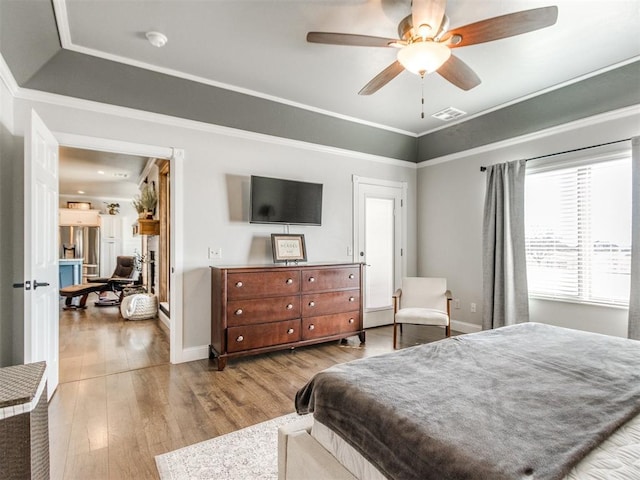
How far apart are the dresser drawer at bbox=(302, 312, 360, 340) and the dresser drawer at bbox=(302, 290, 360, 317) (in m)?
0.06

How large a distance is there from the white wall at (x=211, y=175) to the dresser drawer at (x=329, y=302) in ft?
2.10

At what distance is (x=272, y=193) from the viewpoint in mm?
3900

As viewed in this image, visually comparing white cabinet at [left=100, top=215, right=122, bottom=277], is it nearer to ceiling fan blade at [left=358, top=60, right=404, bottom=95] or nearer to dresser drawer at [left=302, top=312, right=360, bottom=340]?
dresser drawer at [left=302, top=312, right=360, bottom=340]

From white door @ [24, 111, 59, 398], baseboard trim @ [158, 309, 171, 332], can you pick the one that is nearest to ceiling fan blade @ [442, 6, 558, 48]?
white door @ [24, 111, 59, 398]

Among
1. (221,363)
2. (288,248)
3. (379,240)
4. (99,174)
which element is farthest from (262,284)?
(99,174)

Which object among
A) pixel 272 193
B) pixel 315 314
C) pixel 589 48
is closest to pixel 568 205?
pixel 589 48

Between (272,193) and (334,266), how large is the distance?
1.10 m

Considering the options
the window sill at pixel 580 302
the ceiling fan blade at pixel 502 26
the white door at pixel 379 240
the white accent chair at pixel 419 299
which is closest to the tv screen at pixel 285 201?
the white door at pixel 379 240

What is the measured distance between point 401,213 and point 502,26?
3.43 meters

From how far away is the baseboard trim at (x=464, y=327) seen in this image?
14.7ft

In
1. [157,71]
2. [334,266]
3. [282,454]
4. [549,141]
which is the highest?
[157,71]

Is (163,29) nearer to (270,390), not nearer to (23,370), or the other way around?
(23,370)

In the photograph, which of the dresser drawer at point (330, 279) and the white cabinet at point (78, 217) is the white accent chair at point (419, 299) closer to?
the dresser drawer at point (330, 279)

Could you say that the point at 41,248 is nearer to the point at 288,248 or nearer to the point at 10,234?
the point at 10,234
